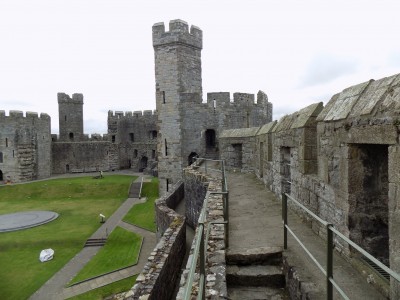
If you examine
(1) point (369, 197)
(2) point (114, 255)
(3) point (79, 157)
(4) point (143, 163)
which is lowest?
(2) point (114, 255)

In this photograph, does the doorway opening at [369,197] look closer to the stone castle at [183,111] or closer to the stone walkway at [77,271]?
the stone walkway at [77,271]

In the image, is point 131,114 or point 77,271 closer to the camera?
point 77,271

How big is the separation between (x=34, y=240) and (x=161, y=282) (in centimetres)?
1169

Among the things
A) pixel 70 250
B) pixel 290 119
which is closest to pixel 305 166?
pixel 290 119

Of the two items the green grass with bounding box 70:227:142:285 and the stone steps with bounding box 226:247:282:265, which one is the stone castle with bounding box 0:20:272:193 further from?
the stone steps with bounding box 226:247:282:265

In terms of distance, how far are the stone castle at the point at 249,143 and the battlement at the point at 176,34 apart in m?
0.07

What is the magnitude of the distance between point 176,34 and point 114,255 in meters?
14.5

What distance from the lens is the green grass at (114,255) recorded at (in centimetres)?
1230

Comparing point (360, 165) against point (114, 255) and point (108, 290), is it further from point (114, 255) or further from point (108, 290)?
point (114, 255)

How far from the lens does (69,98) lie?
44594 millimetres

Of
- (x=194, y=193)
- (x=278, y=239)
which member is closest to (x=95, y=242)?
(x=194, y=193)

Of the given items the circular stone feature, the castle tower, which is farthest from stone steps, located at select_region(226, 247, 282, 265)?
the castle tower

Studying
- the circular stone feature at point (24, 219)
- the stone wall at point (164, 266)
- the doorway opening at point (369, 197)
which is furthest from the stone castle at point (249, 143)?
the circular stone feature at point (24, 219)

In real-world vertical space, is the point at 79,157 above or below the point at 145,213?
above
